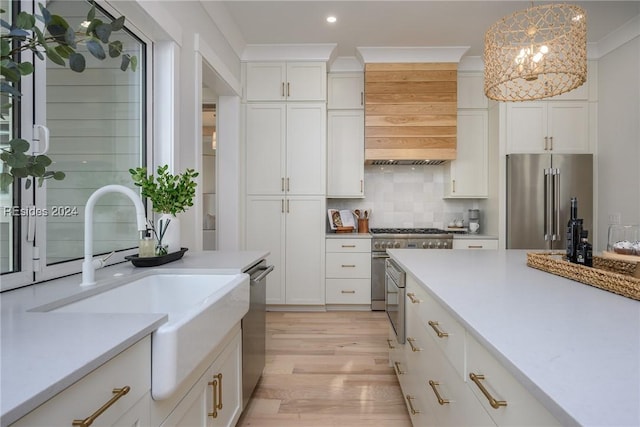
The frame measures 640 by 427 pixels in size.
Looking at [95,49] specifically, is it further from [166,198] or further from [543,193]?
[543,193]

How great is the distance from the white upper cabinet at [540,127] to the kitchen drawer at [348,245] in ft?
6.05

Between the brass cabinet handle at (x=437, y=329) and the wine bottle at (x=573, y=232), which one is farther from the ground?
the wine bottle at (x=573, y=232)

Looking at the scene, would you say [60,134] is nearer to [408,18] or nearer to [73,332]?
[73,332]

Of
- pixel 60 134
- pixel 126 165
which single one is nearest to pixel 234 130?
pixel 126 165

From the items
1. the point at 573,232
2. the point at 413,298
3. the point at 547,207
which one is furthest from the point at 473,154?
the point at 413,298

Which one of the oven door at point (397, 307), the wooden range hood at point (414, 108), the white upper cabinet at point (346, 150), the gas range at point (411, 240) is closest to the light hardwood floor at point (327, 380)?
the oven door at point (397, 307)

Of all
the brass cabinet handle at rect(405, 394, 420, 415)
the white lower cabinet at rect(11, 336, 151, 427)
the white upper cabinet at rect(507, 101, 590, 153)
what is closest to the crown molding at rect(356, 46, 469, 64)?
the white upper cabinet at rect(507, 101, 590, 153)

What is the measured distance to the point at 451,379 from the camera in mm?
1163

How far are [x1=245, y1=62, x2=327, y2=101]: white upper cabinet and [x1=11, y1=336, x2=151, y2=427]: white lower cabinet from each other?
345 centimetres

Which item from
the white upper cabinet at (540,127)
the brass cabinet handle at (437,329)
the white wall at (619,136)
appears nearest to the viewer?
the brass cabinet handle at (437,329)

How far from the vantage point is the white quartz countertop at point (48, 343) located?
55 cm

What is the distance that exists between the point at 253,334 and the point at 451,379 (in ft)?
3.91

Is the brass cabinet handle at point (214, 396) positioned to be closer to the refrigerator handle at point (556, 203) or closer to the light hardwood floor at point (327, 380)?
the light hardwood floor at point (327, 380)

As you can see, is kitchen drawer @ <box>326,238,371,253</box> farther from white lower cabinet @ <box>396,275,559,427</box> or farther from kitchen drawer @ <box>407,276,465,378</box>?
kitchen drawer @ <box>407,276,465,378</box>
